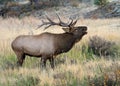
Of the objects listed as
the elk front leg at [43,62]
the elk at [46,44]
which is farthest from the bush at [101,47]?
the elk front leg at [43,62]

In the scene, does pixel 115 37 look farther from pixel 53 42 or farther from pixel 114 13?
pixel 114 13

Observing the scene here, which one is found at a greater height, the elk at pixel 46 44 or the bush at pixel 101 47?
the elk at pixel 46 44

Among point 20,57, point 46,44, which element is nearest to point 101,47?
point 46,44

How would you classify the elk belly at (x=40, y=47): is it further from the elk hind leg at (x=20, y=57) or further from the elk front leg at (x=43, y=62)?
the elk hind leg at (x=20, y=57)

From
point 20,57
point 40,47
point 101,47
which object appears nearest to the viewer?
point 40,47

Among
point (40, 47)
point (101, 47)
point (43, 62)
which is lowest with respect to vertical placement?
point (101, 47)

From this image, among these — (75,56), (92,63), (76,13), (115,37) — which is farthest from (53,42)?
(76,13)

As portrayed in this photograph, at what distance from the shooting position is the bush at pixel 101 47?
1245 centimetres

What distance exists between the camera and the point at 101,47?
12625 millimetres

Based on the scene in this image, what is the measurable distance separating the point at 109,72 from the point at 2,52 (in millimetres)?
4726

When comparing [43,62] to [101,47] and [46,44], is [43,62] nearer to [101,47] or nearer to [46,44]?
[46,44]

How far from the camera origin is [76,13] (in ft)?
113

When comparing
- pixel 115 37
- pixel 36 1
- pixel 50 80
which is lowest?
pixel 36 1

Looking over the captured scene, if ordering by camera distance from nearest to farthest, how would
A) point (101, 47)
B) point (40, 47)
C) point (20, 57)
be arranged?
point (40, 47), point (20, 57), point (101, 47)
